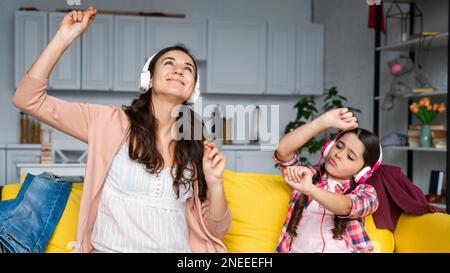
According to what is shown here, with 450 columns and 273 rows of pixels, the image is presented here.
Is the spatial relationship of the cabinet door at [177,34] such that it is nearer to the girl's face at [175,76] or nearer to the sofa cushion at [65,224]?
the sofa cushion at [65,224]

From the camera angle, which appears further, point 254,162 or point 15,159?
point 254,162

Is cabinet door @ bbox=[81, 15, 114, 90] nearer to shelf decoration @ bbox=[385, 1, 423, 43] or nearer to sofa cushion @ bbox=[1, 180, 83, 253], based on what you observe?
shelf decoration @ bbox=[385, 1, 423, 43]

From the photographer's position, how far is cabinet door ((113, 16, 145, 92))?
5.70 meters

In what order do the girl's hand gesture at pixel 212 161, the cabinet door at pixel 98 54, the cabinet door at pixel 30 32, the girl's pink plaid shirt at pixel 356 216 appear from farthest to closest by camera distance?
the cabinet door at pixel 98 54 < the cabinet door at pixel 30 32 < the girl's pink plaid shirt at pixel 356 216 < the girl's hand gesture at pixel 212 161

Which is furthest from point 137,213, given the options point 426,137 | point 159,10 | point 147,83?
point 159,10

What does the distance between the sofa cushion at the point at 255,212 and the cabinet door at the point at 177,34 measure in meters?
3.79

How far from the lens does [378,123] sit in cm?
456

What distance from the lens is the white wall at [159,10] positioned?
5828 mm

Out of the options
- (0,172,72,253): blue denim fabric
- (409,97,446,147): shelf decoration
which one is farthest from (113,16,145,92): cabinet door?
(0,172,72,253): blue denim fabric

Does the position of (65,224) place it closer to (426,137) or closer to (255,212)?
(255,212)

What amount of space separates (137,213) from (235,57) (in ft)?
14.9

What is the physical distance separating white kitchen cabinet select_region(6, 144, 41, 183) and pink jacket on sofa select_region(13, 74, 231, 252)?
3987 mm

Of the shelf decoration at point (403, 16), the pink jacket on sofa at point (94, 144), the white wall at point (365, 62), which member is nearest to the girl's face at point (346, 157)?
the pink jacket on sofa at point (94, 144)

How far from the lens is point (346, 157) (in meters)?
1.87
